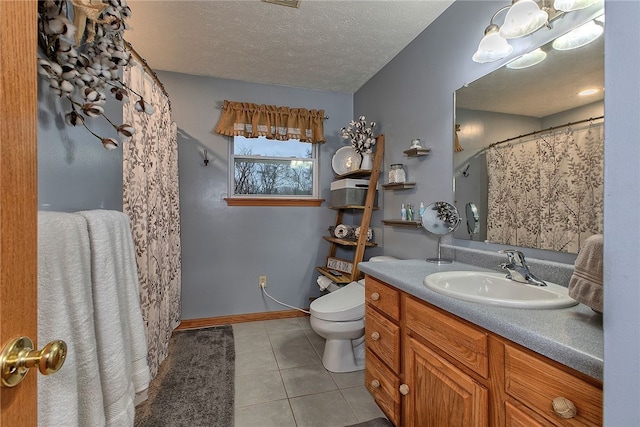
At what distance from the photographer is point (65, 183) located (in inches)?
37.1

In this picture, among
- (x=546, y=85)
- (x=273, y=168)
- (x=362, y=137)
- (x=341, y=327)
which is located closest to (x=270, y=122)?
(x=273, y=168)

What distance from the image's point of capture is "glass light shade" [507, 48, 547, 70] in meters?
1.25

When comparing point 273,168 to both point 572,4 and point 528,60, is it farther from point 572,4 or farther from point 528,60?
point 572,4

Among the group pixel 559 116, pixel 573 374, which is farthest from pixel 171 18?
pixel 573 374

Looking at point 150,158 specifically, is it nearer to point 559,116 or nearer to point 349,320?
point 349,320

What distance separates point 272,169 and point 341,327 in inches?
68.3

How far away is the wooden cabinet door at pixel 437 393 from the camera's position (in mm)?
890

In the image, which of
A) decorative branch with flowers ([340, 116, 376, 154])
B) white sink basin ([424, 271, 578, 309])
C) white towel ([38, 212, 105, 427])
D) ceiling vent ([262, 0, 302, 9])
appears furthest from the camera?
decorative branch with flowers ([340, 116, 376, 154])

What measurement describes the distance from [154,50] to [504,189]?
265 cm

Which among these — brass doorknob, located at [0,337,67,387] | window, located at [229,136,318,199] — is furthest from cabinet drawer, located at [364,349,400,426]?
window, located at [229,136,318,199]

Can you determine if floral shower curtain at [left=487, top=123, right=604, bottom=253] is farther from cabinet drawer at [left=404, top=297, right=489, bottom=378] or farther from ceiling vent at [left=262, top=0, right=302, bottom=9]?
ceiling vent at [left=262, top=0, right=302, bottom=9]

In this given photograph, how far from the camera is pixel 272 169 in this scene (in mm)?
2904

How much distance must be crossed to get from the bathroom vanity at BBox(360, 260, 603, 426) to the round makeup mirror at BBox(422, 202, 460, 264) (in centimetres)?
39

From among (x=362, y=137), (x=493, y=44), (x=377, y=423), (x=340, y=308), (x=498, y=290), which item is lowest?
(x=377, y=423)
